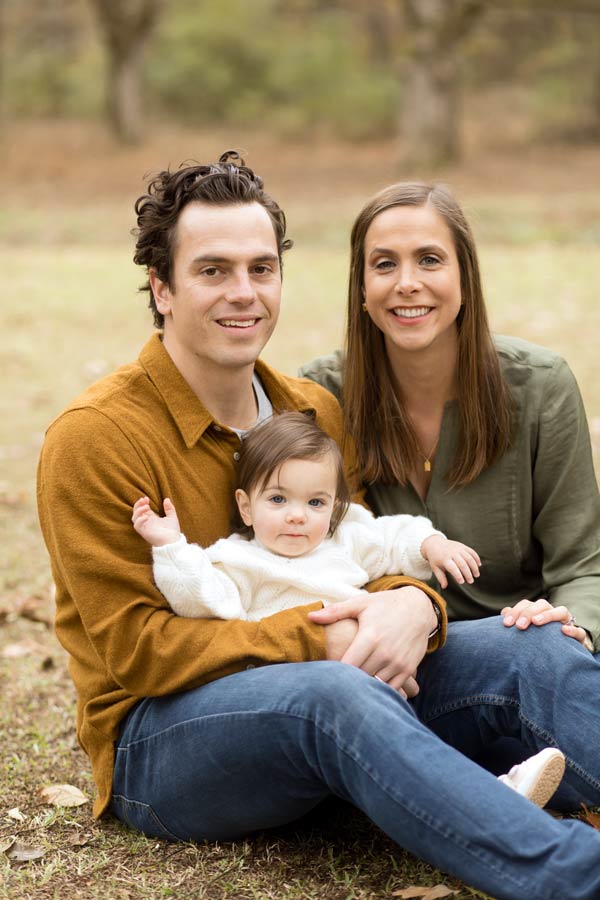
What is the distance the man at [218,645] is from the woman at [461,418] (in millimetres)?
323

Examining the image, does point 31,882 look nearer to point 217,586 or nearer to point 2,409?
point 217,586

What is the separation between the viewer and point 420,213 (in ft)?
10.7

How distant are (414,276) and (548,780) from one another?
1358 mm

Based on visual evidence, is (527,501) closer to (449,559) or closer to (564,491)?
(564,491)

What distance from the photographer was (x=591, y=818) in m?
2.92

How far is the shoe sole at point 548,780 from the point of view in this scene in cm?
253

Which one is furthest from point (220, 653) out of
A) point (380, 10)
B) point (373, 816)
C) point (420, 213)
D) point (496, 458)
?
point (380, 10)

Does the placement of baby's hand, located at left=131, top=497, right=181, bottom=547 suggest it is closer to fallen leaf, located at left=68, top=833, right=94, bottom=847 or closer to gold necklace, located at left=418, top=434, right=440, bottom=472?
fallen leaf, located at left=68, top=833, right=94, bottom=847

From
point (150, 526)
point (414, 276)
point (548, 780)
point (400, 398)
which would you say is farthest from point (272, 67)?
point (548, 780)

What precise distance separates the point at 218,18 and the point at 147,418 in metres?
25.9

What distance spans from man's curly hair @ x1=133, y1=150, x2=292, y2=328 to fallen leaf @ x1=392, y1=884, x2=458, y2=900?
Answer: 153 cm

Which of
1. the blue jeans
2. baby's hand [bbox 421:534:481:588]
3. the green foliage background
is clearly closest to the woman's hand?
the blue jeans

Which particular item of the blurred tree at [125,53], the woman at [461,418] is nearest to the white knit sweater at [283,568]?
the woman at [461,418]

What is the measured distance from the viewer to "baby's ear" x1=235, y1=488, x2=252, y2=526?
9.56 feet
